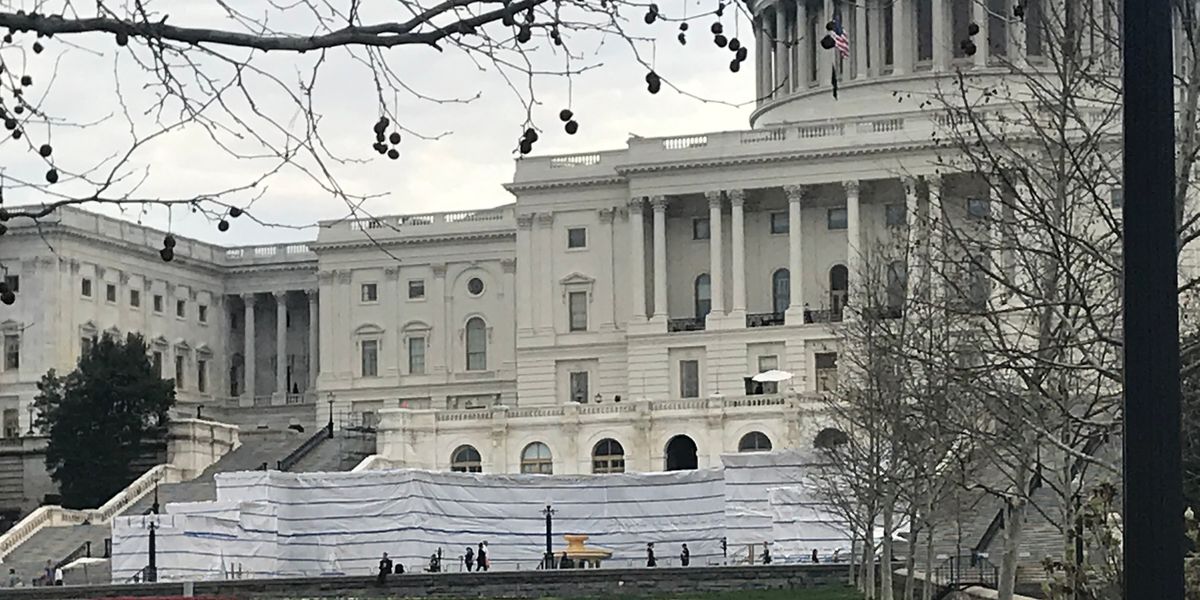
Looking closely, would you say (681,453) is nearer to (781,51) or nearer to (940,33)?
(781,51)

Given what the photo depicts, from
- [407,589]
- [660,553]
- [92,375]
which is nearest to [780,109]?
[92,375]

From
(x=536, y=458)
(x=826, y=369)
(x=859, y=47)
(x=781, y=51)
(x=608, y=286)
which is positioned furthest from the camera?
(x=859, y=47)

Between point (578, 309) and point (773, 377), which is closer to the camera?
point (773, 377)

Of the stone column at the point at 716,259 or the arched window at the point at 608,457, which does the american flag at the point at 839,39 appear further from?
the stone column at the point at 716,259

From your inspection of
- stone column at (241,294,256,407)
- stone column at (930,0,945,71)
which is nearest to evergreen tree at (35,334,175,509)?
stone column at (241,294,256,407)

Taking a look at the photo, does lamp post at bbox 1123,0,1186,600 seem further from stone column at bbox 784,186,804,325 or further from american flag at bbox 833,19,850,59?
stone column at bbox 784,186,804,325

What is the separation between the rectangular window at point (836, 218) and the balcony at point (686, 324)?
7866mm

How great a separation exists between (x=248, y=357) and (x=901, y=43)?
146ft

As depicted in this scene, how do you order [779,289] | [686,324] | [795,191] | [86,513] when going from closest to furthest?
[86,513] < [795,191] < [686,324] < [779,289]

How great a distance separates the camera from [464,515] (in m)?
84.1

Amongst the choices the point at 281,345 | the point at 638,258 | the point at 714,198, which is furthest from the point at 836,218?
the point at 281,345

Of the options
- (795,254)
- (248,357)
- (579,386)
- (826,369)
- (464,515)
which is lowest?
(464,515)

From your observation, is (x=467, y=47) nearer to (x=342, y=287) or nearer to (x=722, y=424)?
(x=722, y=424)

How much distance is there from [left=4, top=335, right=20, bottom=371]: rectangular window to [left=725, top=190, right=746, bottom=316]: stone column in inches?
1576
